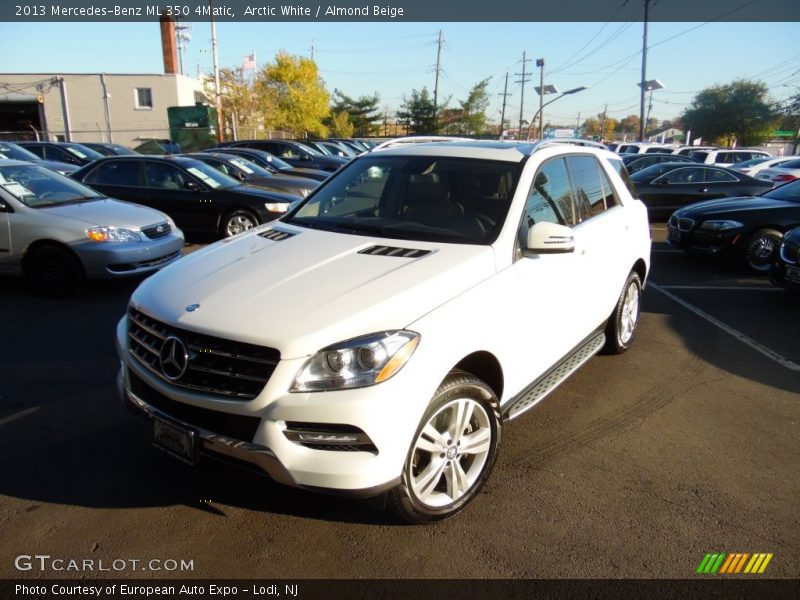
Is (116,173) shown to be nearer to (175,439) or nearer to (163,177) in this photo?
(163,177)

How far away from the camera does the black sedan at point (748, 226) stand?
8.47m

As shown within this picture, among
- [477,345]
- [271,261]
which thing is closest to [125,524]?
[271,261]

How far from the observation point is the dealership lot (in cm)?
266

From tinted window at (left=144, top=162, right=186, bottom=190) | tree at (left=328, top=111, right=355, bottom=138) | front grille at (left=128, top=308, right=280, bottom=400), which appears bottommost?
front grille at (left=128, top=308, right=280, bottom=400)

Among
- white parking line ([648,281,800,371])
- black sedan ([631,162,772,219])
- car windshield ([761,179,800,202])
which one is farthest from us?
black sedan ([631,162,772,219])

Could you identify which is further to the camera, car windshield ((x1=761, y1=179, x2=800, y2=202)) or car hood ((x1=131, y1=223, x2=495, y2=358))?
car windshield ((x1=761, y1=179, x2=800, y2=202))

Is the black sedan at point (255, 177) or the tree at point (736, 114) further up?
the tree at point (736, 114)

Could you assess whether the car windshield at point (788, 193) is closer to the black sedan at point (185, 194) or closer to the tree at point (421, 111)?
the black sedan at point (185, 194)

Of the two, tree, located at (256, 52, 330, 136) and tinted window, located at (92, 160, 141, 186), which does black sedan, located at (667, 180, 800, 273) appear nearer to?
A: tinted window, located at (92, 160, 141, 186)

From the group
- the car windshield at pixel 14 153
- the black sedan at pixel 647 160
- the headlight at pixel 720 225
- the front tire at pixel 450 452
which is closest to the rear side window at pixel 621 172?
the front tire at pixel 450 452

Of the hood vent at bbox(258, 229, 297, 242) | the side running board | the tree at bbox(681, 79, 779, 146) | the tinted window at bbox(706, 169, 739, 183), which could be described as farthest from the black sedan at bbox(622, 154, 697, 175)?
the tree at bbox(681, 79, 779, 146)

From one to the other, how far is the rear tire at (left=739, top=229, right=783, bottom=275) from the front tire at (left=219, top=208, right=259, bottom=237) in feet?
25.3

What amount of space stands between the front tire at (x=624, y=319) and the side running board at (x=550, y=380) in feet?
1.42
